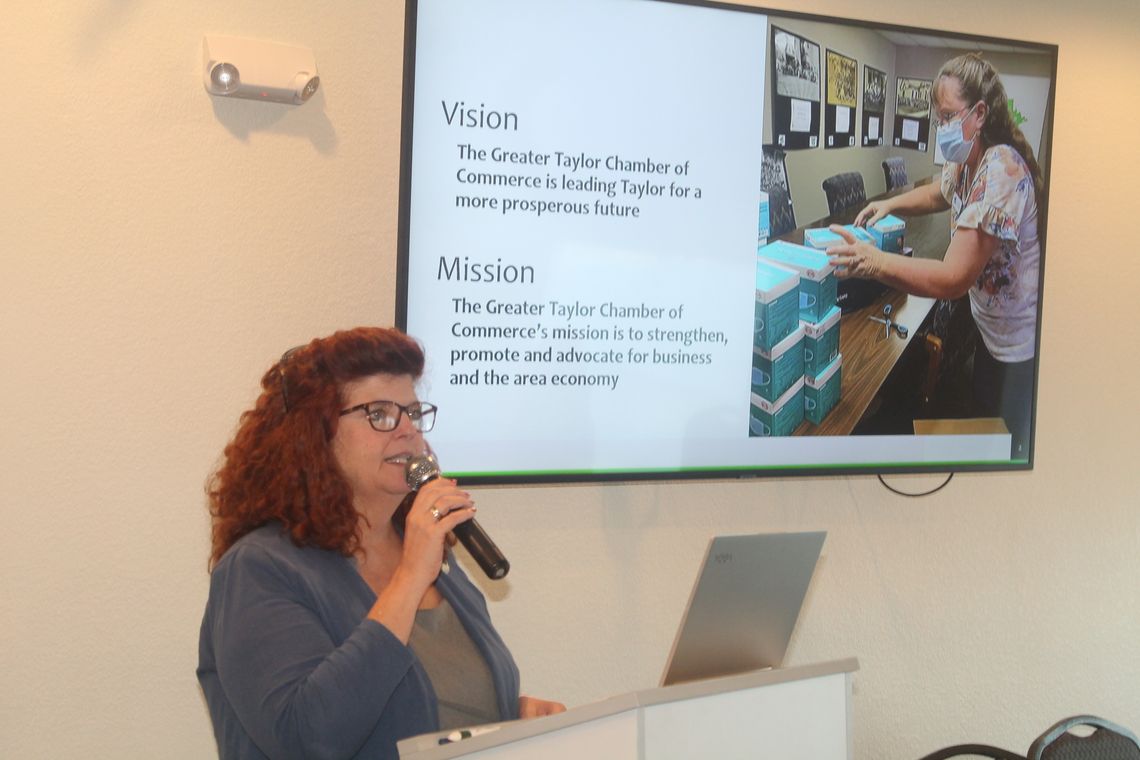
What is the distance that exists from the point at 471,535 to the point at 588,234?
3.71 ft

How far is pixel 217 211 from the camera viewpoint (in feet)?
8.07

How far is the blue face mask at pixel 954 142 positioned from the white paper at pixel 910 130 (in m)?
0.07

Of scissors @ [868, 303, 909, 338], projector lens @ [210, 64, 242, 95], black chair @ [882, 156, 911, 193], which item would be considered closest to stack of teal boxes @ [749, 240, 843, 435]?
scissors @ [868, 303, 909, 338]

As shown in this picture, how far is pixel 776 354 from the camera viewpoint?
2885 millimetres

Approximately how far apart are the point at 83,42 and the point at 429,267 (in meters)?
0.89

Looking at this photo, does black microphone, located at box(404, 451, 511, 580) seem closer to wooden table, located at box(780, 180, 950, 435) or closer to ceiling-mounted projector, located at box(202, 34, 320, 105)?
ceiling-mounted projector, located at box(202, 34, 320, 105)

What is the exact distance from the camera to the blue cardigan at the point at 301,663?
5.21ft

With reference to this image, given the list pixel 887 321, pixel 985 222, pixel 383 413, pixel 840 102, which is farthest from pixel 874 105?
pixel 383 413

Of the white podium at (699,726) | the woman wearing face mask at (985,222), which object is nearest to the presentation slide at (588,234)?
the woman wearing face mask at (985,222)

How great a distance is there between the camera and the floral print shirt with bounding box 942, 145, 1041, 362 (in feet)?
10.1

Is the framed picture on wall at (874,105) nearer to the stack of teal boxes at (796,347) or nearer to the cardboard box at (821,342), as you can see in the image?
the stack of teal boxes at (796,347)

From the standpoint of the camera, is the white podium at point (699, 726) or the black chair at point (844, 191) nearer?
the white podium at point (699, 726)

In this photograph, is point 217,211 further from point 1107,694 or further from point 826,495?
point 1107,694

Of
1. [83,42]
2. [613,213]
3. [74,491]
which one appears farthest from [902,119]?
[74,491]
